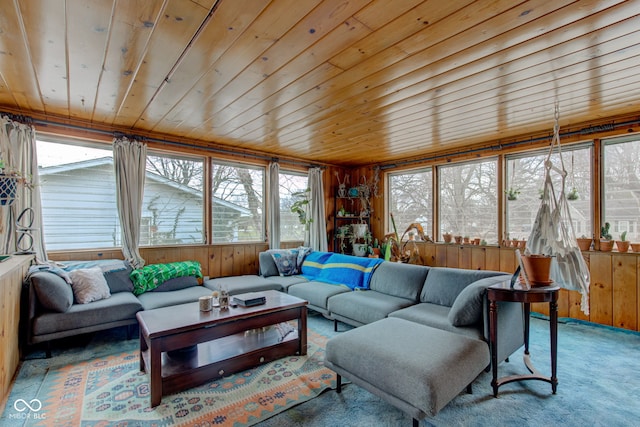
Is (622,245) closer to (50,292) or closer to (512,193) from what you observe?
(512,193)

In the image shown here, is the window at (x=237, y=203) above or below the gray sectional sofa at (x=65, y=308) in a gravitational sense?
above

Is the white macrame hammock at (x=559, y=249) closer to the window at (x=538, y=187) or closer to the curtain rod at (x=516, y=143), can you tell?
the window at (x=538, y=187)

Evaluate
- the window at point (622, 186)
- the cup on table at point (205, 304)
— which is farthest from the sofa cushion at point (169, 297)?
the window at point (622, 186)

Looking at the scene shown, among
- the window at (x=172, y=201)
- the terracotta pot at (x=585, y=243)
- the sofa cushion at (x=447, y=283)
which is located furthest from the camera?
the window at (x=172, y=201)

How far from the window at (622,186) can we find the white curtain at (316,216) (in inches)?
148

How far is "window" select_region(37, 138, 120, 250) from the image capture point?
343 cm

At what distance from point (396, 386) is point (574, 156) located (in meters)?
3.85

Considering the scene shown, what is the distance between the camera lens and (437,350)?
184 centimetres

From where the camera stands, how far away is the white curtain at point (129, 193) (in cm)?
368

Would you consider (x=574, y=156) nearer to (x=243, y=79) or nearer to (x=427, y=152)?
(x=427, y=152)

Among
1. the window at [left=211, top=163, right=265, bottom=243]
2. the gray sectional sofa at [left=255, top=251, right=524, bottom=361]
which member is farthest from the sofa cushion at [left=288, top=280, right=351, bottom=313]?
the window at [left=211, top=163, right=265, bottom=243]

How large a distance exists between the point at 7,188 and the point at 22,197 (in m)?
0.71

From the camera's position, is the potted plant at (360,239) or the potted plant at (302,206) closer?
the potted plant at (302,206)

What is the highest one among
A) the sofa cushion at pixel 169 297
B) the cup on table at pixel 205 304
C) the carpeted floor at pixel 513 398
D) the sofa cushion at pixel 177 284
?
the cup on table at pixel 205 304
